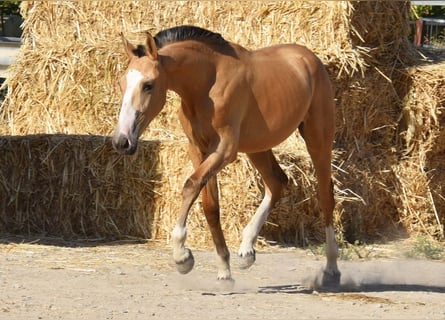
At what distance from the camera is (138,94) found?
21.0 ft

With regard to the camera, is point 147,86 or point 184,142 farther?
point 184,142

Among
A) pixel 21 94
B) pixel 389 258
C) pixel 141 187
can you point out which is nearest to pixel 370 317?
pixel 389 258

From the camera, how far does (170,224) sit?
912 centimetres

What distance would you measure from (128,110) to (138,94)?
0.13 m

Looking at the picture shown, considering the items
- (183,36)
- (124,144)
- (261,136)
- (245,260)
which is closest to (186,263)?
(245,260)

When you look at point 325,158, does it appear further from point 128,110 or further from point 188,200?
point 128,110

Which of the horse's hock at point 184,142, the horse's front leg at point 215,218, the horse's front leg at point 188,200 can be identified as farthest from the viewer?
the horse's hock at point 184,142

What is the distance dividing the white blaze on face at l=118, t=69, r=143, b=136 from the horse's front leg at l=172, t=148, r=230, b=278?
0.61m

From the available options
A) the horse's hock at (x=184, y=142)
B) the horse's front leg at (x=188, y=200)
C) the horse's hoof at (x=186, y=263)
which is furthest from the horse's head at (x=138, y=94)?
the horse's hock at (x=184, y=142)

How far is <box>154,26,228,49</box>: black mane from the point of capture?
695 centimetres

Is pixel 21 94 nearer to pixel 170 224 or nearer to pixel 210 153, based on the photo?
pixel 170 224

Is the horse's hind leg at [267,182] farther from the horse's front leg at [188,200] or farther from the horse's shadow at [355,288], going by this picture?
the horse's front leg at [188,200]

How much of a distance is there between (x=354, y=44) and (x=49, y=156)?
122 inches

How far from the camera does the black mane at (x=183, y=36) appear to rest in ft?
22.8
